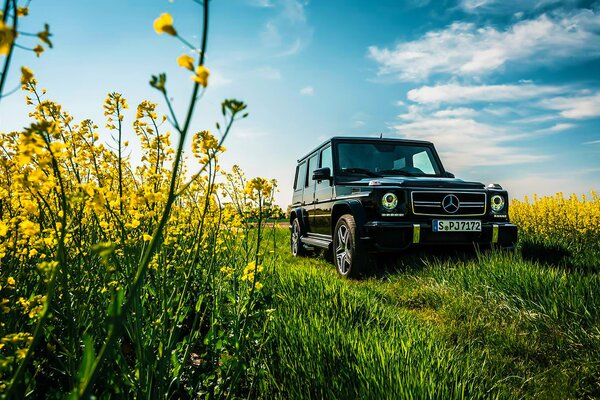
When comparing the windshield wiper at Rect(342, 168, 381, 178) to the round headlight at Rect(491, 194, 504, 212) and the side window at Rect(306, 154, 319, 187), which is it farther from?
the round headlight at Rect(491, 194, 504, 212)

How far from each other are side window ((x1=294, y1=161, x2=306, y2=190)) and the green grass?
3.89 meters

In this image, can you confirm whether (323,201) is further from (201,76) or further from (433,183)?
(201,76)

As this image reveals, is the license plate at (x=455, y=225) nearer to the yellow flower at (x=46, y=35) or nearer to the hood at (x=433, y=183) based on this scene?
the hood at (x=433, y=183)

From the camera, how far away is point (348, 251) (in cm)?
464

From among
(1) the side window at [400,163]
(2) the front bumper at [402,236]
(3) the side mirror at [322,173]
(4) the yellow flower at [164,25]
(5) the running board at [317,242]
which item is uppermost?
(1) the side window at [400,163]

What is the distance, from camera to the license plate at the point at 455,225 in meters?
4.19

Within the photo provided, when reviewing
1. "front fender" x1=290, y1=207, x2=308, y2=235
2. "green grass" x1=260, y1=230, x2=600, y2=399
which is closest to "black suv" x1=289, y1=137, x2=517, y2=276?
"green grass" x1=260, y1=230, x2=600, y2=399

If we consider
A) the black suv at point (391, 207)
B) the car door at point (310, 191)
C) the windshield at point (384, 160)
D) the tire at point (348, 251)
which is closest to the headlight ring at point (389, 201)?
the black suv at point (391, 207)

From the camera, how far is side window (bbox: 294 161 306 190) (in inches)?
293

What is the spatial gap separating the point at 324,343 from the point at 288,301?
0.94 meters

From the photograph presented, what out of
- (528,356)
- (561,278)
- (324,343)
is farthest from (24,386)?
(561,278)

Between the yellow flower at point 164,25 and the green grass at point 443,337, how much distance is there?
1279 mm

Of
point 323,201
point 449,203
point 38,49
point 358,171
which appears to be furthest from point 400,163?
→ point 38,49

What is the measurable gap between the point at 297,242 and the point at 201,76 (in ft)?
22.4
